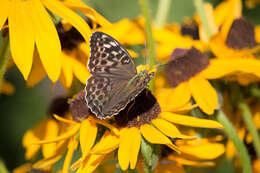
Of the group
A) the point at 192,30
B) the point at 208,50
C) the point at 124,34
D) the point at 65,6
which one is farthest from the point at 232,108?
the point at 65,6

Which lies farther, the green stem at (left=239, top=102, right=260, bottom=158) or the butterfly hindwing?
the green stem at (left=239, top=102, right=260, bottom=158)

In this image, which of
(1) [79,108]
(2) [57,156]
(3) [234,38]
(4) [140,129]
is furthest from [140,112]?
(3) [234,38]

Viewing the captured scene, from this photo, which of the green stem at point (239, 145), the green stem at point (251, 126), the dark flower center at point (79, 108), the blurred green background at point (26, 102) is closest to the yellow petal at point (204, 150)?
the green stem at point (239, 145)

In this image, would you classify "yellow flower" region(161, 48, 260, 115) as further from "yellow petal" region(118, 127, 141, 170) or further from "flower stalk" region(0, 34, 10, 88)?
"flower stalk" region(0, 34, 10, 88)

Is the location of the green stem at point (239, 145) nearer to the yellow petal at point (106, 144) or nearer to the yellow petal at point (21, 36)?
the yellow petal at point (106, 144)

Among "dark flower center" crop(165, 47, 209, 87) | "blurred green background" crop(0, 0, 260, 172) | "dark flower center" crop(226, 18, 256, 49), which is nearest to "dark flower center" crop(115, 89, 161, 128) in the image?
"dark flower center" crop(165, 47, 209, 87)

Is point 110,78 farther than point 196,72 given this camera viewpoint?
No

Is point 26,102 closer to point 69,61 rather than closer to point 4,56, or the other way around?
point 69,61
